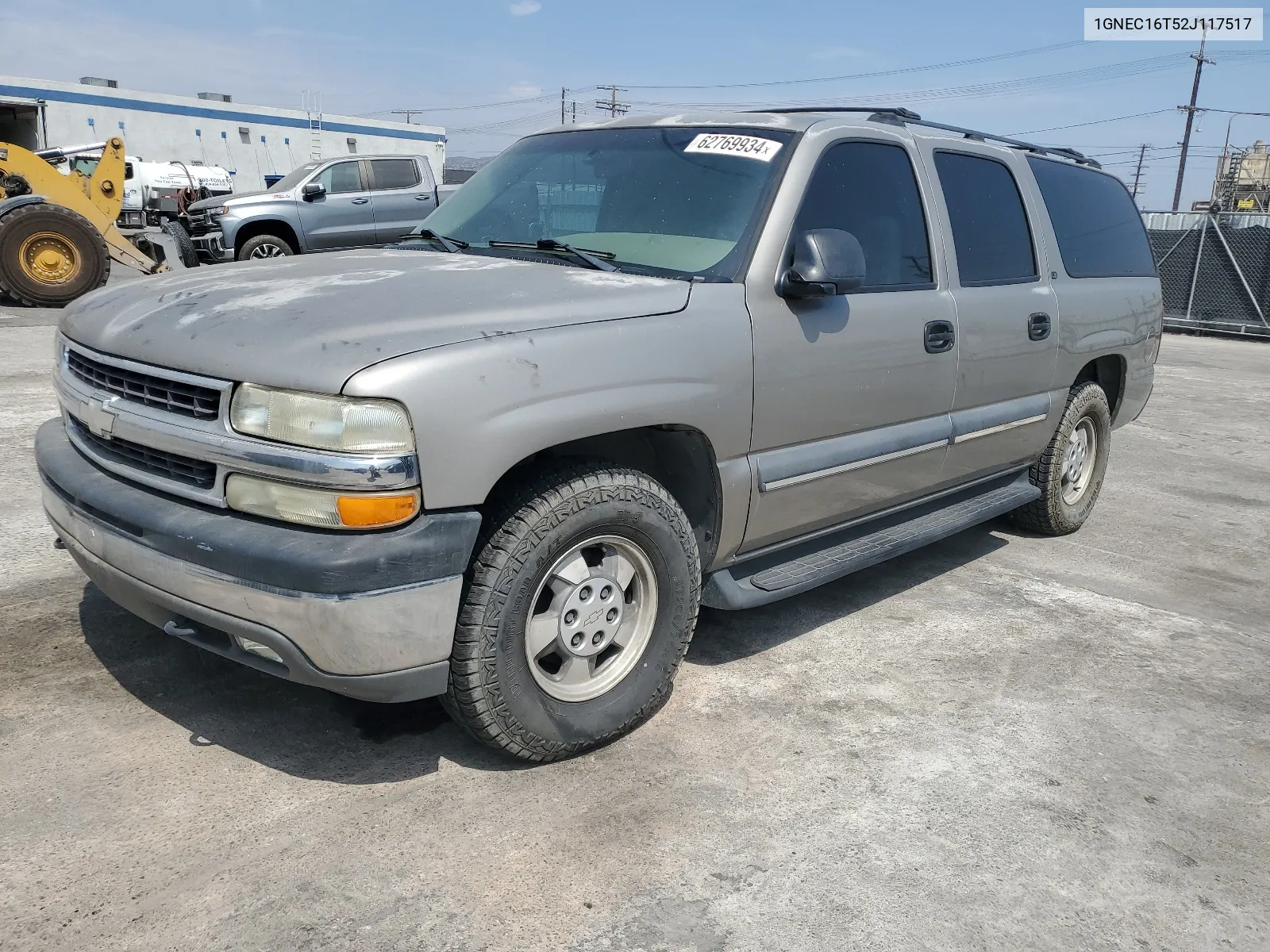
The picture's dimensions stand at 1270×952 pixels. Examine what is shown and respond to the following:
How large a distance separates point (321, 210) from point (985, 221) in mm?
11959

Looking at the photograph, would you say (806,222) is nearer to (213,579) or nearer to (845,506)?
(845,506)

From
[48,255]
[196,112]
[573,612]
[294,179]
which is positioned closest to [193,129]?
[196,112]

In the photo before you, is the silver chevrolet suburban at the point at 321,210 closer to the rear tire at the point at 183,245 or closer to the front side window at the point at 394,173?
the front side window at the point at 394,173

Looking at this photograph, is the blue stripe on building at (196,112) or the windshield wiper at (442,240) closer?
the windshield wiper at (442,240)

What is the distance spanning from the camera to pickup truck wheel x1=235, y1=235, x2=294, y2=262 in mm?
14035

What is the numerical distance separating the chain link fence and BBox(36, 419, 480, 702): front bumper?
56.7 ft

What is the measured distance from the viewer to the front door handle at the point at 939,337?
393 centimetres

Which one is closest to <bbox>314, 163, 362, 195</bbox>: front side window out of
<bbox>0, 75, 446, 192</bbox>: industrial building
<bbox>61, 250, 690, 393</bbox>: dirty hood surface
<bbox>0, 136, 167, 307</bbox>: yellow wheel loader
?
<bbox>0, 136, 167, 307</bbox>: yellow wheel loader

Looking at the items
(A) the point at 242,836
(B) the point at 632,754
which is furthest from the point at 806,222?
(A) the point at 242,836

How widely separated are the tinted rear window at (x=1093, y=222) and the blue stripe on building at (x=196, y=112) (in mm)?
36544

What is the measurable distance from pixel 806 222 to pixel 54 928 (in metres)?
2.86

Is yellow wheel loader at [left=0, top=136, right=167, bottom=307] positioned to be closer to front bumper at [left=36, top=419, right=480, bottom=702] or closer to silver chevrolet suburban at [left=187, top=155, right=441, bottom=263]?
silver chevrolet suburban at [left=187, top=155, right=441, bottom=263]

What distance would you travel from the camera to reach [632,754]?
308 cm

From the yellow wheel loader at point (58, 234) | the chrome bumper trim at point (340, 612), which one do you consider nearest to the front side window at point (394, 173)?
the yellow wheel loader at point (58, 234)
